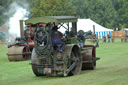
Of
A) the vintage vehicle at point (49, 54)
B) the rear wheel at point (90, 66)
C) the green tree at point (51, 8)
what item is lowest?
the rear wheel at point (90, 66)

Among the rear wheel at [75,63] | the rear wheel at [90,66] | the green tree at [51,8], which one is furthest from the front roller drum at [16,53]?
the green tree at [51,8]

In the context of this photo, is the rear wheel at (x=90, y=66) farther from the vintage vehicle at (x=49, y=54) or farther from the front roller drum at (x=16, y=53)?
the front roller drum at (x=16, y=53)

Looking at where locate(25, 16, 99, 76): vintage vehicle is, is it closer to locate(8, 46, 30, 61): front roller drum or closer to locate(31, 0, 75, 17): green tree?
locate(8, 46, 30, 61): front roller drum

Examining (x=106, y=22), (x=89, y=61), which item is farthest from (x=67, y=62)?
(x=106, y=22)

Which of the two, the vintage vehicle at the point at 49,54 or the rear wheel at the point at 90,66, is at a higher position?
the vintage vehicle at the point at 49,54

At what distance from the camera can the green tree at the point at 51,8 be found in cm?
5678

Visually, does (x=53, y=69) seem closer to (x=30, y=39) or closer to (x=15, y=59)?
(x=15, y=59)

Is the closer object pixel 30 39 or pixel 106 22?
pixel 30 39

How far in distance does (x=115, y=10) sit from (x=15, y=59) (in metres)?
65.3

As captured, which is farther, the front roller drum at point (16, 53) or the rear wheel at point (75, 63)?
the front roller drum at point (16, 53)

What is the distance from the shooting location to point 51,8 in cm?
5803

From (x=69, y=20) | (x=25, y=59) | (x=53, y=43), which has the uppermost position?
(x=69, y=20)

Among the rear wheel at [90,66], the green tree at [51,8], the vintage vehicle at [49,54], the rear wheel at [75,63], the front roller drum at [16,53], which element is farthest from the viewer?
the green tree at [51,8]

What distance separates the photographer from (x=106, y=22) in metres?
75.5
